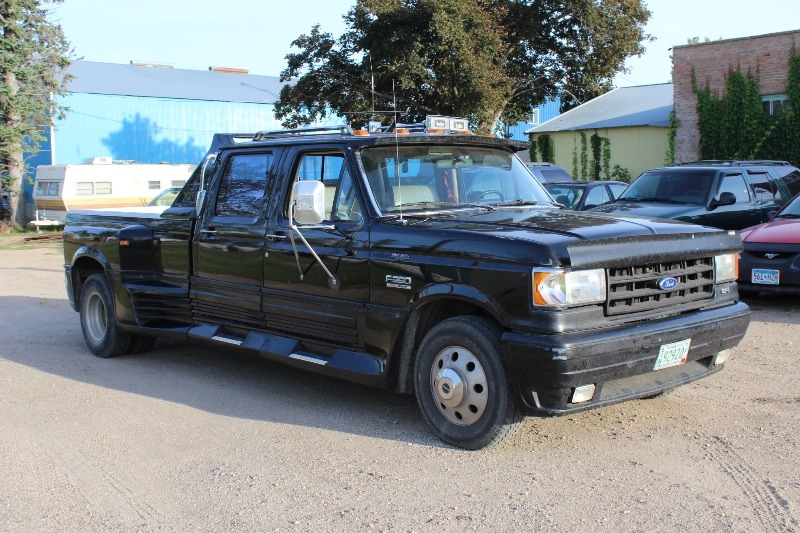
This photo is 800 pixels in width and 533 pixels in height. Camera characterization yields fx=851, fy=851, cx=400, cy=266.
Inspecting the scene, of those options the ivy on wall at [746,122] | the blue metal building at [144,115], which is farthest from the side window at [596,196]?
the blue metal building at [144,115]

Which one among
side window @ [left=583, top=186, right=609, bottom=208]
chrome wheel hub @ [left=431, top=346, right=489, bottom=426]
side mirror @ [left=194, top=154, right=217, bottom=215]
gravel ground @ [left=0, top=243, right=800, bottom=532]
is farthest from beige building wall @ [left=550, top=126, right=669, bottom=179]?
chrome wheel hub @ [left=431, top=346, right=489, bottom=426]

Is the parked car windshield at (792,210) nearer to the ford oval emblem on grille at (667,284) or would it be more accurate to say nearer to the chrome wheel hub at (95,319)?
the ford oval emblem on grille at (667,284)

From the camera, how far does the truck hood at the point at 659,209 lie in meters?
12.2

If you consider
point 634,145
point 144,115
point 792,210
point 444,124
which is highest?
point 144,115

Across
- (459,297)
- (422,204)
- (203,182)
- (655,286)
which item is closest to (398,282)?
(459,297)

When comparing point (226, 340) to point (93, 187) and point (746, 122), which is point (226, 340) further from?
point (93, 187)

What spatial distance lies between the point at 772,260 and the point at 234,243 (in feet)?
21.6

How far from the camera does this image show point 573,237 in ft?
16.5

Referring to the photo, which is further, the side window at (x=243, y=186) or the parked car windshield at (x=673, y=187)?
the parked car windshield at (x=673, y=187)

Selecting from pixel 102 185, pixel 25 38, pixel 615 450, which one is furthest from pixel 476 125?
pixel 615 450

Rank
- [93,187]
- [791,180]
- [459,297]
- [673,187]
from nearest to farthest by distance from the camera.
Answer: [459,297], [673,187], [791,180], [93,187]

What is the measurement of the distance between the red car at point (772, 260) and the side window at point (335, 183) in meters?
6.06

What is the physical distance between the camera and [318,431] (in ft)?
19.3

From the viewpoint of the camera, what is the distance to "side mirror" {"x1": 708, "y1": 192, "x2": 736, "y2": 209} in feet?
40.8
